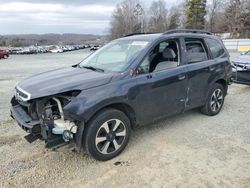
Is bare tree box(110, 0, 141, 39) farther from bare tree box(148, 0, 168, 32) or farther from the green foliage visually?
the green foliage

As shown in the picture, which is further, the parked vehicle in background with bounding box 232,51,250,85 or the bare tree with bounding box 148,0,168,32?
the bare tree with bounding box 148,0,168,32

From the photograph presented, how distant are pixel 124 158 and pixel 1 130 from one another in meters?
2.46

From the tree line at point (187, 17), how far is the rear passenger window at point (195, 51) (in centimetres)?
4587

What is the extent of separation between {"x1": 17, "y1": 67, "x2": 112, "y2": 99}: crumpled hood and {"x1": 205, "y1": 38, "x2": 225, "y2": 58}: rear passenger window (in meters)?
2.55

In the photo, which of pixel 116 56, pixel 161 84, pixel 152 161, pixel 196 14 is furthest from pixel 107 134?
pixel 196 14

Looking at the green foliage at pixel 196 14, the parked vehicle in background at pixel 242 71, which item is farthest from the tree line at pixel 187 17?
the parked vehicle in background at pixel 242 71

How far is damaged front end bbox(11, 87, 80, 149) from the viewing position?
3.24m

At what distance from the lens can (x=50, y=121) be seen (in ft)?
10.8

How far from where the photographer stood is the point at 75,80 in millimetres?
3512

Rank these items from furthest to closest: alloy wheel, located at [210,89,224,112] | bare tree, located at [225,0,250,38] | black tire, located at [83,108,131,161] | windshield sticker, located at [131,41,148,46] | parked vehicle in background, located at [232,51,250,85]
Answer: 1. bare tree, located at [225,0,250,38]
2. parked vehicle in background, located at [232,51,250,85]
3. alloy wheel, located at [210,89,224,112]
4. windshield sticker, located at [131,41,148,46]
5. black tire, located at [83,108,131,161]

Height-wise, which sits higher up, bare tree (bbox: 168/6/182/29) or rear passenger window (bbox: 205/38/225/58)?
bare tree (bbox: 168/6/182/29)

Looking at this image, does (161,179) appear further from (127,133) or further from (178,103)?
(178,103)

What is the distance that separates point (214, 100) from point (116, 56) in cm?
235

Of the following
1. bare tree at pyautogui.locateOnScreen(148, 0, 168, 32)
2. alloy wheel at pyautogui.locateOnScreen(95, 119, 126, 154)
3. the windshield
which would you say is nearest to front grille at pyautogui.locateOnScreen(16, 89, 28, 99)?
alloy wheel at pyautogui.locateOnScreen(95, 119, 126, 154)
